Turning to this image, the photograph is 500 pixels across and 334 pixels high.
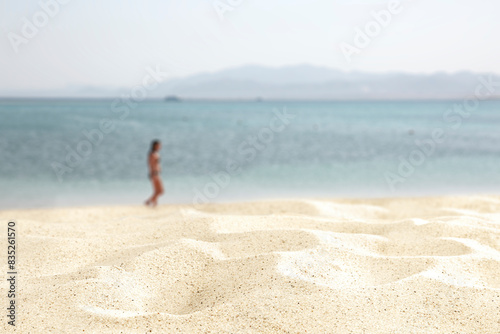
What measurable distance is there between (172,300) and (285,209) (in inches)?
170

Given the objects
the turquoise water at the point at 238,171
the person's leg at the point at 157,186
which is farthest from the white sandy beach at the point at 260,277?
the turquoise water at the point at 238,171

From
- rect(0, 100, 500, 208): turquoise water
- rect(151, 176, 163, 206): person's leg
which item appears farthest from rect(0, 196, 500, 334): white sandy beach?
rect(0, 100, 500, 208): turquoise water

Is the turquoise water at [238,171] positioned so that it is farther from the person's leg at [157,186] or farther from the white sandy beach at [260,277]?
the white sandy beach at [260,277]

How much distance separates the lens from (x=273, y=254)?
3.71 metres

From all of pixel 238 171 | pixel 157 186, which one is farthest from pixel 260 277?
pixel 238 171

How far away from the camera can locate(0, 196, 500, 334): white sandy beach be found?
2891mm

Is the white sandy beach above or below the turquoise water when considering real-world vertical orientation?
above

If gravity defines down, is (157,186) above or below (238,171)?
above

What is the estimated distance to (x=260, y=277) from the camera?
338cm

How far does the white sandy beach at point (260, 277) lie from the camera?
114 inches

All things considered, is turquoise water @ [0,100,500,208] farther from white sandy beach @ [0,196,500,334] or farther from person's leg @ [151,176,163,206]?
white sandy beach @ [0,196,500,334]

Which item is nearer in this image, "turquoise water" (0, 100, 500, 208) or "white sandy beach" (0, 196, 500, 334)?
"white sandy beach" (0, 196, 500, 334)

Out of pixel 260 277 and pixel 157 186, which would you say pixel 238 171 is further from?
pixel 260 277

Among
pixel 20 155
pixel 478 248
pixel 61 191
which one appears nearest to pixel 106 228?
pixel 478 248
